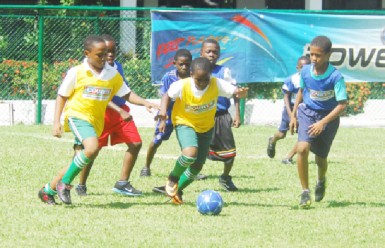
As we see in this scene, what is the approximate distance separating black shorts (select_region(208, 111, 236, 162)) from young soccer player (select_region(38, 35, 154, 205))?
176 centimetres

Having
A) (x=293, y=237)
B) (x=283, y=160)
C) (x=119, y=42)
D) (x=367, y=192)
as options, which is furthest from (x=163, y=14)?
(x=293, y=237)

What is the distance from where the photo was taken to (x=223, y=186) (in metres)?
10.2

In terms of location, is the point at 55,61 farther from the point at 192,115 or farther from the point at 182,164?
the point at 182,164

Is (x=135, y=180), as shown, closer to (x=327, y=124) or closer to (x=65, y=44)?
(x=327, y=124)

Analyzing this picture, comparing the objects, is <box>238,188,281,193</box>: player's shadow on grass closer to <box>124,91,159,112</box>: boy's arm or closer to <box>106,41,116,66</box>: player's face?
<box>124,91,159,112</box>: boy's arm

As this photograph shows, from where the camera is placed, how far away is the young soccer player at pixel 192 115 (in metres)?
8.82

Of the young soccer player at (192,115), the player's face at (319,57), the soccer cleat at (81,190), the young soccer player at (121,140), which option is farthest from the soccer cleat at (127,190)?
the player's face at (319,57)

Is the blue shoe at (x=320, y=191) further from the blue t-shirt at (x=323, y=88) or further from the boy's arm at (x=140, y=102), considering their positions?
the boy's arm at (x=140, y=102)

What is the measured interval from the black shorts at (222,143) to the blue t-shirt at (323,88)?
1.32m

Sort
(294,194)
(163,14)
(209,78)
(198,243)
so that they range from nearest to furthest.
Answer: (198,243) → (209,78) → (294,194) → (163,14)

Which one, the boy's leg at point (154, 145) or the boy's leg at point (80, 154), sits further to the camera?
the boy's leg at point (154, 145)

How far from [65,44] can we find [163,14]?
2139mm

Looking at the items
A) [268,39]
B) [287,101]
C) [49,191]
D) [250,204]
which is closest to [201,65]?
[250,204]

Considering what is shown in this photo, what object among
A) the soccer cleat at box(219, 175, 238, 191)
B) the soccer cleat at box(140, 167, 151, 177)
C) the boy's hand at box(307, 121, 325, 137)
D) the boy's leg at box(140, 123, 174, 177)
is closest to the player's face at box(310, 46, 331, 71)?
the boy's hand at box(307, 121, 325, 137)
